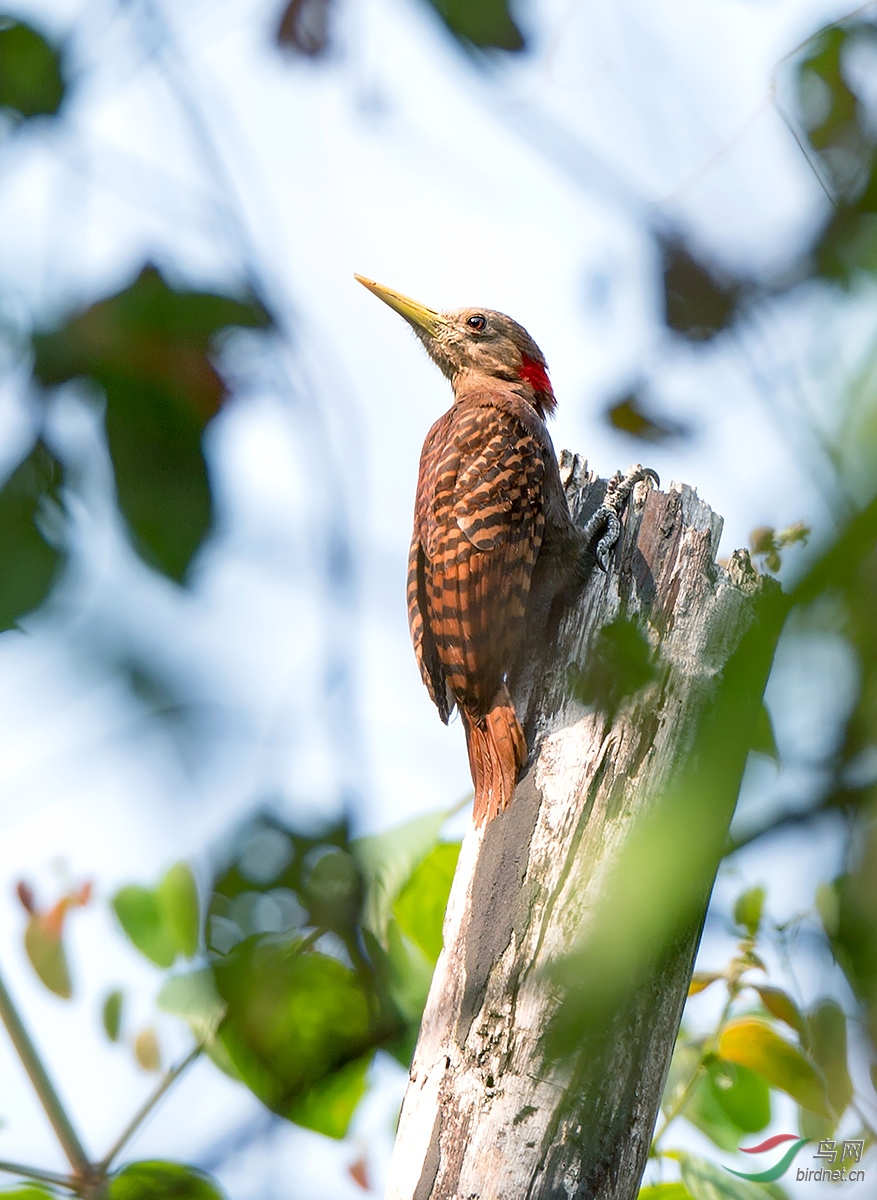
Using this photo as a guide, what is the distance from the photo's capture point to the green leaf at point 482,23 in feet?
2.86

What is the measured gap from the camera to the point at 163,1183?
0.78m

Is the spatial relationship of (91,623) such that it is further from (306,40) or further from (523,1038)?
(523,1038)

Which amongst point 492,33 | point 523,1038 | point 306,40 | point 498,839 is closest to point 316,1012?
point 492,33

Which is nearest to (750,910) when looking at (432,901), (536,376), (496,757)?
(432,901)

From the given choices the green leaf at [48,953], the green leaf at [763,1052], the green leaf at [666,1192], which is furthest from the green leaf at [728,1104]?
the green leaf at [48,953]

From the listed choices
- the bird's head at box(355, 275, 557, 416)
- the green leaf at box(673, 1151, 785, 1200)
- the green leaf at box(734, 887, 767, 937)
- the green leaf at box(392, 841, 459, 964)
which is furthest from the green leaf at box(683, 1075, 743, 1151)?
the bird's head at box(355, 275, 557, 416)

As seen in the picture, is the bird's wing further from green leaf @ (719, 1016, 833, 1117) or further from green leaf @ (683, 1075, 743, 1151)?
green leaf @ (683, 1075, 743, 1151)

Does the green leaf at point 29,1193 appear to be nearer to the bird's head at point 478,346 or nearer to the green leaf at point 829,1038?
the green leaf at point 829,1038

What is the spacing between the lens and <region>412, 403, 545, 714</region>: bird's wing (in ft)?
10.1

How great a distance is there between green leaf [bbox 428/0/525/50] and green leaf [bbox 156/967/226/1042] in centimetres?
76

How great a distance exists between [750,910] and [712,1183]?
1.76 metres

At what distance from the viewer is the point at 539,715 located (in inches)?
110

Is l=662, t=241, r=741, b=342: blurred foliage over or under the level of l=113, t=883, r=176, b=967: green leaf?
over

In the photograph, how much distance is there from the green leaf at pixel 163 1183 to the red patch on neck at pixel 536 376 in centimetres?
419
